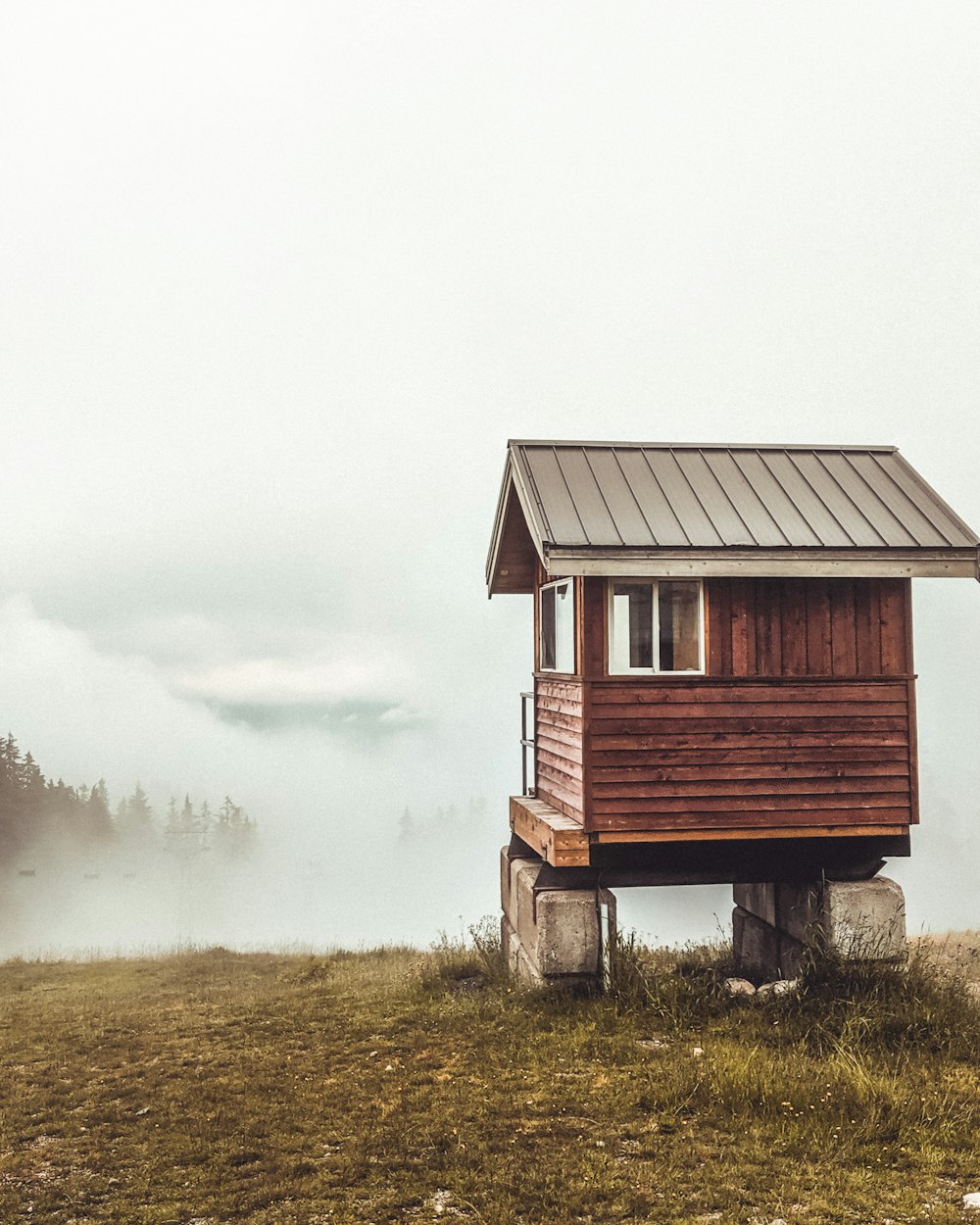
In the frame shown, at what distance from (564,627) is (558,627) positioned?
19.8 inches

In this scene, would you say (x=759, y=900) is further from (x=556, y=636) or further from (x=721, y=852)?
(x=556, y=636)

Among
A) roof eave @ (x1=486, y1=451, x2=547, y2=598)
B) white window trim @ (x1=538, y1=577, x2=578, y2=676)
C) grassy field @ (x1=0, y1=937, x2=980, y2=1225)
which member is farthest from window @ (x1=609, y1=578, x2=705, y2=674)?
grassy field @ (x1=0, y1=937, x2=980, y2=1225)

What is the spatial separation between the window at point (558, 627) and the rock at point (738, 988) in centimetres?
448

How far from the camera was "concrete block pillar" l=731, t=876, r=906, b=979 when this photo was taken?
478 inches

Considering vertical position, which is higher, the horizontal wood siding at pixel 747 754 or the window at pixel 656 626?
the window at pixel 656 626

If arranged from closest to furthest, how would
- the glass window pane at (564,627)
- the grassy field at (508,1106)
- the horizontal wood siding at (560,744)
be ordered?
the grassy field at (508,1106)
the horizontal wood siding at (560,744)
the glass window pane at (564,627)

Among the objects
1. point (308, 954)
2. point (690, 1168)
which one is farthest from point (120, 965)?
point (690, 1168)

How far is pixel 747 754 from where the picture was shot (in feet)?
39.2

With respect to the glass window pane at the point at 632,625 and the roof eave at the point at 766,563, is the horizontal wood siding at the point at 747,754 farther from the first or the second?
the roof eave at the point at 766,563

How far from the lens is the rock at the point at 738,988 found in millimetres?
11727

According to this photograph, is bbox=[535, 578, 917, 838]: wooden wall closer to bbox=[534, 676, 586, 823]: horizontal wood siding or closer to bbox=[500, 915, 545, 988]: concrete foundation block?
bbox=[534, 676, 586, 823]: horizontal wood siding

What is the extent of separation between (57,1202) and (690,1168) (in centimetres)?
479

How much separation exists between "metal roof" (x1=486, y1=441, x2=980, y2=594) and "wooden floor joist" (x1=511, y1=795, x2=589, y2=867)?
3.30 metres

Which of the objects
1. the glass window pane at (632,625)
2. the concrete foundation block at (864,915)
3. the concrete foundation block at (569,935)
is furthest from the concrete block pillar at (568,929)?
the glass window pane at (632,625)
